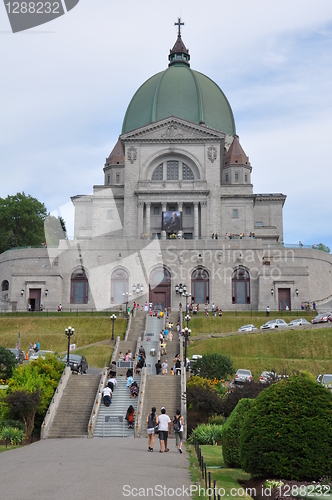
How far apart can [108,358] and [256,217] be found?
45939 millimetres

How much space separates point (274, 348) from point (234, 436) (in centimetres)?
2782

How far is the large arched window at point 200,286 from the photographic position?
65.9 metres

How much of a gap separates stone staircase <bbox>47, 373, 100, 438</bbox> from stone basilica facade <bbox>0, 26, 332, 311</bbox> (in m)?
31.1

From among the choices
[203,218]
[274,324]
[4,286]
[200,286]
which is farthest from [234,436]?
[203,218]

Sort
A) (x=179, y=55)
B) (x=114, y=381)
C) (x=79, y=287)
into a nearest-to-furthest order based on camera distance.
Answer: (x=114, y=381), (x=79, y=287), (x=179, y=55)

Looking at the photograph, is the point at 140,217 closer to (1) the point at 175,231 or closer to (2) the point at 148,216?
(2) the point at 148,216

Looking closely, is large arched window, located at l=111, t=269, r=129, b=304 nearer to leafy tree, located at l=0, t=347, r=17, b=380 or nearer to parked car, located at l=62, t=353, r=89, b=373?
parked car, located at l=62, t=353, r=89, b=373

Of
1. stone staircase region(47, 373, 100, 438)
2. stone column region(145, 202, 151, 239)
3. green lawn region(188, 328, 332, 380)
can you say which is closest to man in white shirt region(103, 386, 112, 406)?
stone staircase region(47, 373, 100, 438)

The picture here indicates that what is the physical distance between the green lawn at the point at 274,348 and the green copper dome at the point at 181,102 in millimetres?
44086

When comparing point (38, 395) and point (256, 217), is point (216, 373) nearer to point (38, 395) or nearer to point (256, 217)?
point (38, 395)

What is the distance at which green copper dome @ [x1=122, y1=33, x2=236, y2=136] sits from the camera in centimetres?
8750

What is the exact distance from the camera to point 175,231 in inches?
2975

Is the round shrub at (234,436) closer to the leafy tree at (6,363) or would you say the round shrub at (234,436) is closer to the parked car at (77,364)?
the parked car at (77,364)

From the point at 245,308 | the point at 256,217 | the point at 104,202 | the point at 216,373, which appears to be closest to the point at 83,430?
the point at 216,373
